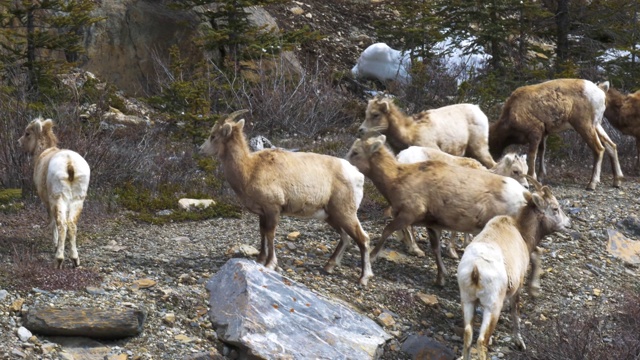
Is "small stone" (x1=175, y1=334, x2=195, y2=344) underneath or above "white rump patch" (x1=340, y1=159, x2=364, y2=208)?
Answer: underneath

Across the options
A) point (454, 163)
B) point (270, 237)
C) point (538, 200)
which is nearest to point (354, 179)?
point (270, 237)

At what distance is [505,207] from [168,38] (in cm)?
1253

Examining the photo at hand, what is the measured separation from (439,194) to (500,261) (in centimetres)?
163

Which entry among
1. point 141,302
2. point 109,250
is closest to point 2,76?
point 109,250

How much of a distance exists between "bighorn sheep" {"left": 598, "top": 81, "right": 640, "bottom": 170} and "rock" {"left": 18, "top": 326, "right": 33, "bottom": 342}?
10306 millimetres

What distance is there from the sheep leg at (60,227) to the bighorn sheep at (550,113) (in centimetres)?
698

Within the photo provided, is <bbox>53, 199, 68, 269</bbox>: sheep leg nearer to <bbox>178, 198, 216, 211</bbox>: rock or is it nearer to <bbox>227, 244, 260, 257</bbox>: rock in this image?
<bbox>227, 244, 260, 257</bbox>: rock

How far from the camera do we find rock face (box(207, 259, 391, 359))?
7.32 metres

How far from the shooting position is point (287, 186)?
8.86 m

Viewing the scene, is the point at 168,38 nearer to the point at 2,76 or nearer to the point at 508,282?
the point at 2,76

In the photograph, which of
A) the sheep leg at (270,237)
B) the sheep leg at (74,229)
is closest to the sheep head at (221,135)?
the sheep leg at (270,237)

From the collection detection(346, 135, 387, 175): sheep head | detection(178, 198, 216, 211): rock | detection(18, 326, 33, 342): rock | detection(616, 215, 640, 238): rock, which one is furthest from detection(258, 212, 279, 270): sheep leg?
detection(616, 215, 640, 238): rock

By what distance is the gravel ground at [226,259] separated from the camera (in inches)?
297

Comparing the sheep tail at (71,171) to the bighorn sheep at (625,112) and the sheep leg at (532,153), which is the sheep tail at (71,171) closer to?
the sheep leg at (532,153)
